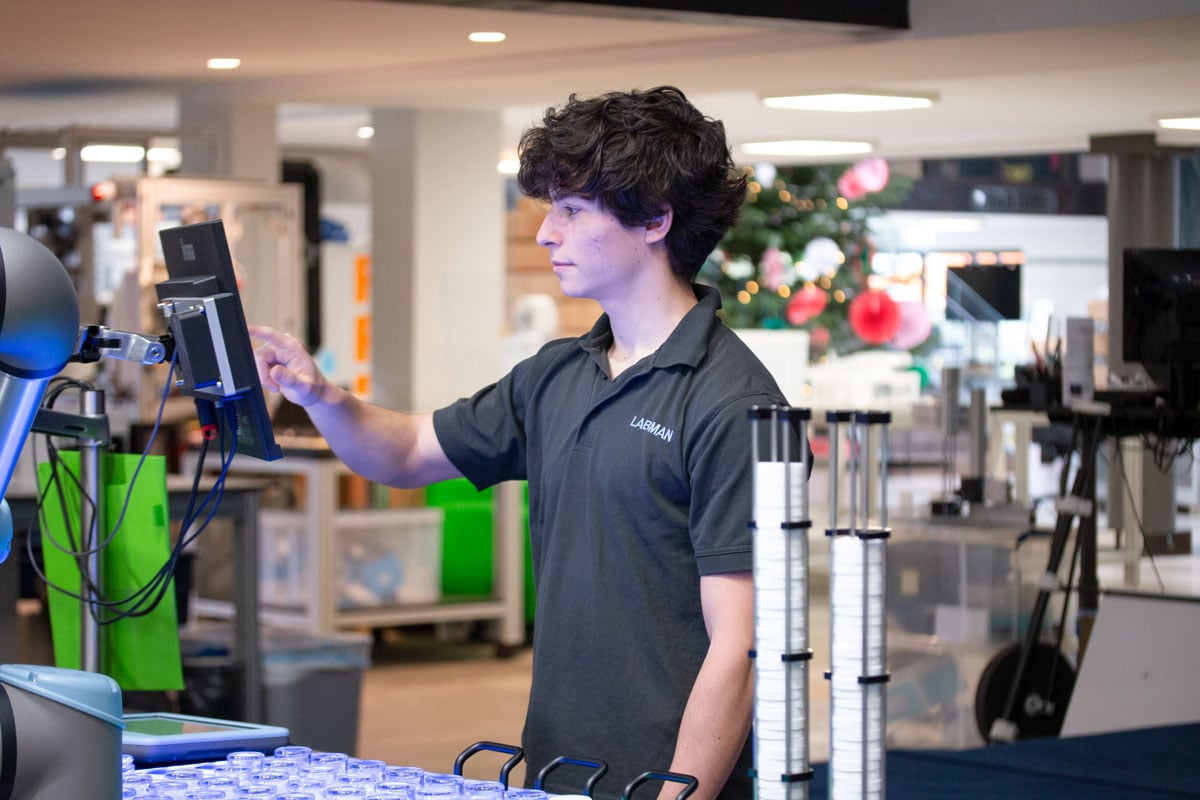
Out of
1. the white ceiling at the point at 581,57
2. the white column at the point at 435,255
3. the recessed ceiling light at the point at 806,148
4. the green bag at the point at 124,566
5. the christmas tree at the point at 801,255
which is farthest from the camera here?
the christmas tree at the point at 801,255

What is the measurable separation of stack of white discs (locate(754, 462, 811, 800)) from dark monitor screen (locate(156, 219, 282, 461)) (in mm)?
575

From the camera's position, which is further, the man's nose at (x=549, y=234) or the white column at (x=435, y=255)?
the white column at (x=435, y=255)

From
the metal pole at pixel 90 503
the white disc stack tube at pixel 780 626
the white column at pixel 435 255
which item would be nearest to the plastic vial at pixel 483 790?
the white disc stack tube at pixel 780 626

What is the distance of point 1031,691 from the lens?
5.29 metres

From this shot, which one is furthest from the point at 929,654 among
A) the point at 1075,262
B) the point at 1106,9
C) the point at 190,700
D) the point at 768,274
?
the point at 768,274

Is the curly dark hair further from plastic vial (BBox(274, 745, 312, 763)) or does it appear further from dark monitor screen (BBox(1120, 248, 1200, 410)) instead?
dark monitor screen (BBox(1120, 248, 1200, 410))

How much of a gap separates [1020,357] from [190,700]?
4.62 m

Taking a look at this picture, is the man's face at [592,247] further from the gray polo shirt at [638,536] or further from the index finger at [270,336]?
the index finger at [270,336]

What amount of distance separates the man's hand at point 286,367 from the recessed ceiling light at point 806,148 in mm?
→ 6596

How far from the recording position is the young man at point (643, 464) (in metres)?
1.71

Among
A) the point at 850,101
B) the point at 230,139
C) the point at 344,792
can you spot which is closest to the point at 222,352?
the point at 344,792

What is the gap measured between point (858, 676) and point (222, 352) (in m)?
0.70

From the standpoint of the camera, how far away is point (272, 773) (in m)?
1.49

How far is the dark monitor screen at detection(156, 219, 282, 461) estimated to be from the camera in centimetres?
157
